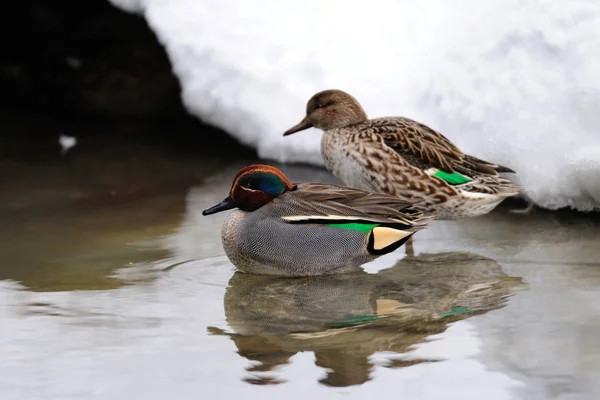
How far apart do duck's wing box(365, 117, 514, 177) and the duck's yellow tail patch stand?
71 cm

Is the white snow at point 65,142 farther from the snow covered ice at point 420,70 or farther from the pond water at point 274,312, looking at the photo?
the pond water at point 274,312

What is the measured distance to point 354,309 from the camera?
164 inches

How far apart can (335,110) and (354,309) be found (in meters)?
1.83

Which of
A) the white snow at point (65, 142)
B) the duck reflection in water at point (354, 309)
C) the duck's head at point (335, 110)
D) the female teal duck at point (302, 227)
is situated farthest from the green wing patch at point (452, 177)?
the white snow at point (65, 142)

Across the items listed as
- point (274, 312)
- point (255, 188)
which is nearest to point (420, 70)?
point (255, 188)

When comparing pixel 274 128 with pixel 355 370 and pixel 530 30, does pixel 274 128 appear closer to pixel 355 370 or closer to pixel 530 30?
pixel 530 30

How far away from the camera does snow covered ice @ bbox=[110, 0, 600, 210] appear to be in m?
5.67

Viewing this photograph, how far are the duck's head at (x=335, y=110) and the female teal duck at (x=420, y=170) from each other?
0.26 m

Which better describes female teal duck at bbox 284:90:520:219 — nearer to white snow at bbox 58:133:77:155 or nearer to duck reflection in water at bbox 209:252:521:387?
duck reflection in water at bbox 209:252:521:387

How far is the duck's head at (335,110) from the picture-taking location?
572cm

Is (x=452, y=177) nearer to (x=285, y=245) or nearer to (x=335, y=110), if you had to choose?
(x=335, y=110)

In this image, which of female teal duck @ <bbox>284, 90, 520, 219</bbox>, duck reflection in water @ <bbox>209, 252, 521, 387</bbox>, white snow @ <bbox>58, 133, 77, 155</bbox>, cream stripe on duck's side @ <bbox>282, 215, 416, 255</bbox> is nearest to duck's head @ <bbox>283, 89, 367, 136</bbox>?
female teal duck @ <bbox>284, 90, 520, 219</bbox>

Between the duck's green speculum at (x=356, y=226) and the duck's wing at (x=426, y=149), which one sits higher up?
the duck's wing at (x=426, y=149)

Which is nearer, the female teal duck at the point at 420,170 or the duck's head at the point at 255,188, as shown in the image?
the duck's head at the point at 255,188
